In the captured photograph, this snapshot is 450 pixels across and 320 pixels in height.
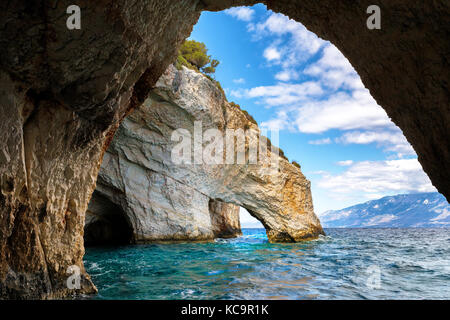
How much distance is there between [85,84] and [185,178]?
1420cm

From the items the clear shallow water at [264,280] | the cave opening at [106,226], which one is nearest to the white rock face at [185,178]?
the cave opening at [106,226]

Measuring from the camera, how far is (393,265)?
1046cm

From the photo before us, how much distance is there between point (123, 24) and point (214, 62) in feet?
63.7

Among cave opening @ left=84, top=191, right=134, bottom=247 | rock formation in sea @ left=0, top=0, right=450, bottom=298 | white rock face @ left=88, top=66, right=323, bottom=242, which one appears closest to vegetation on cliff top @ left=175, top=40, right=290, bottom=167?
white rock face @ left=88, top=66, right=323, bottom=242

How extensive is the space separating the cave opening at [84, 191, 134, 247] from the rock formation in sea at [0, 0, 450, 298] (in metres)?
12.0

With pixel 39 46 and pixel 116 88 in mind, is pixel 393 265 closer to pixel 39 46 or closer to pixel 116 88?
pixel 116 88

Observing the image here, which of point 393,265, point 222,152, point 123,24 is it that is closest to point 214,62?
point 222,152

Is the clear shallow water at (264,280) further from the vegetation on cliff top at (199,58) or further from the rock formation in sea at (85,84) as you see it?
the vegetation on cliff top at (199,58)

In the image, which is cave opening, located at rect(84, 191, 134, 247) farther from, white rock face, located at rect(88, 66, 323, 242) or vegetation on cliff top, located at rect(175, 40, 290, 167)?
vegetation on cliff top, located at rect(175, 40, 290, 167)

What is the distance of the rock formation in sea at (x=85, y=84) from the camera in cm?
357

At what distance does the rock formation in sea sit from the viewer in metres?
3.57

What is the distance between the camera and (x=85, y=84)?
454 centimetres

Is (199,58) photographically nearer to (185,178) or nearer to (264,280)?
(185,178)
